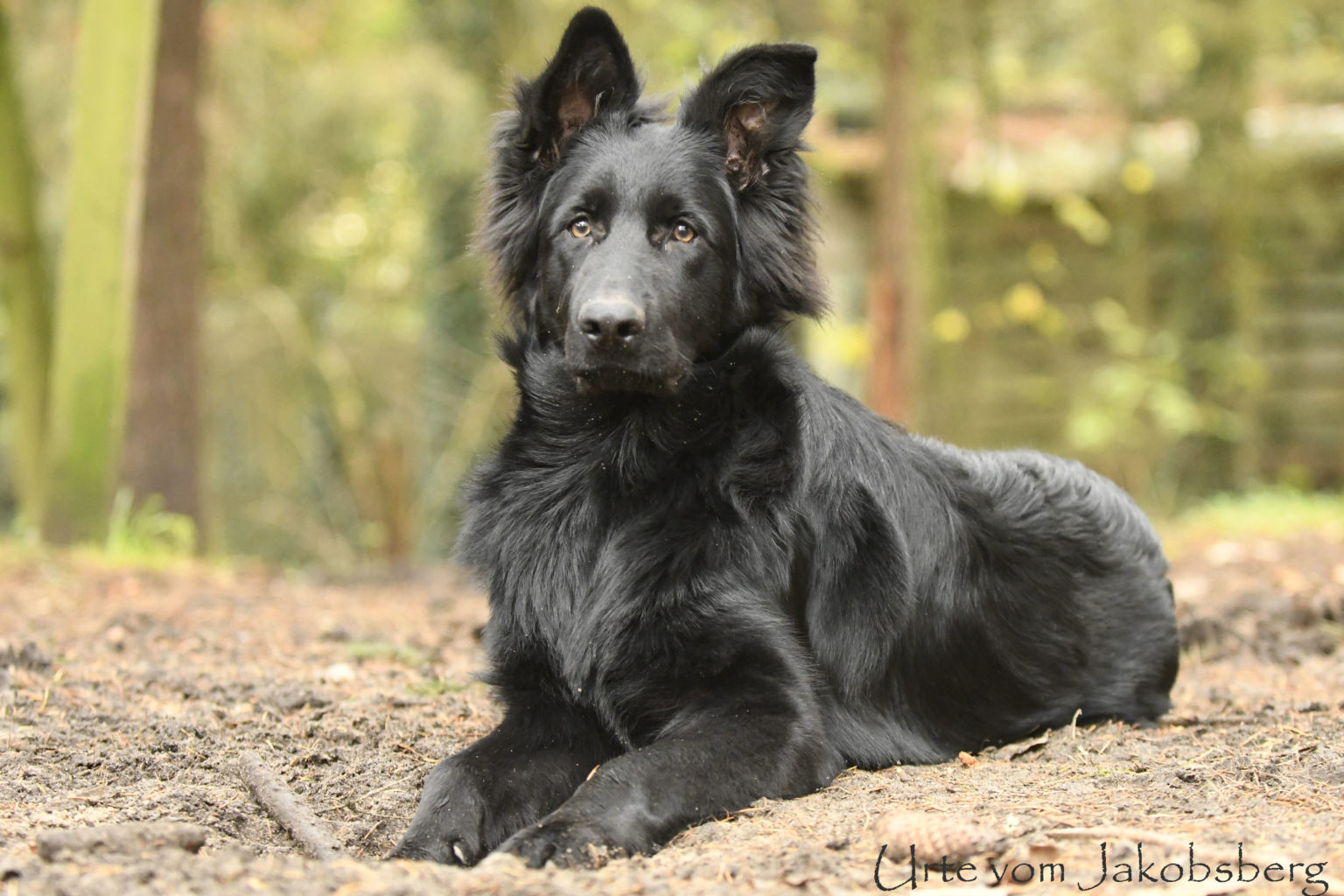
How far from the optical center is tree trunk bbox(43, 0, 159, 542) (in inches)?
284

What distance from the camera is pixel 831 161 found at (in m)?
12.4

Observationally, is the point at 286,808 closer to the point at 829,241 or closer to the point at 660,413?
the point at 660,413

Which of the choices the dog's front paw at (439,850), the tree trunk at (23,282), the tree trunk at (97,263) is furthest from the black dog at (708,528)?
the tree trunk at (23,282)

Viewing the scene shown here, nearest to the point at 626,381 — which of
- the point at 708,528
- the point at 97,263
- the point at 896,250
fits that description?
the point at 708,528

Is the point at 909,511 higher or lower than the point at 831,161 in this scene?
lower

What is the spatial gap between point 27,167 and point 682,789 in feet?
25.6

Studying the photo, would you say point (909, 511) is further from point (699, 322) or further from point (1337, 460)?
point (1337, 460)

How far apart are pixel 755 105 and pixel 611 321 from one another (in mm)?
1083

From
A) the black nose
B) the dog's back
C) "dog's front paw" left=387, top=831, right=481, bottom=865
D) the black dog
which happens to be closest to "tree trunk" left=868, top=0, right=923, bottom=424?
the dog's back

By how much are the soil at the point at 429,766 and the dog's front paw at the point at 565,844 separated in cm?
5

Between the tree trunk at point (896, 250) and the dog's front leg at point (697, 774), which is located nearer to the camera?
the dog's front leg at point (697, 774)

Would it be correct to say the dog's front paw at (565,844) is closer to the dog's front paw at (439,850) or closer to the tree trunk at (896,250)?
the dog's front paw at (439,850)

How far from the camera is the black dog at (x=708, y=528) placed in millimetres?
3430

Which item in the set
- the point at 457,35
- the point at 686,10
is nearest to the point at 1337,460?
the point at 686,10
